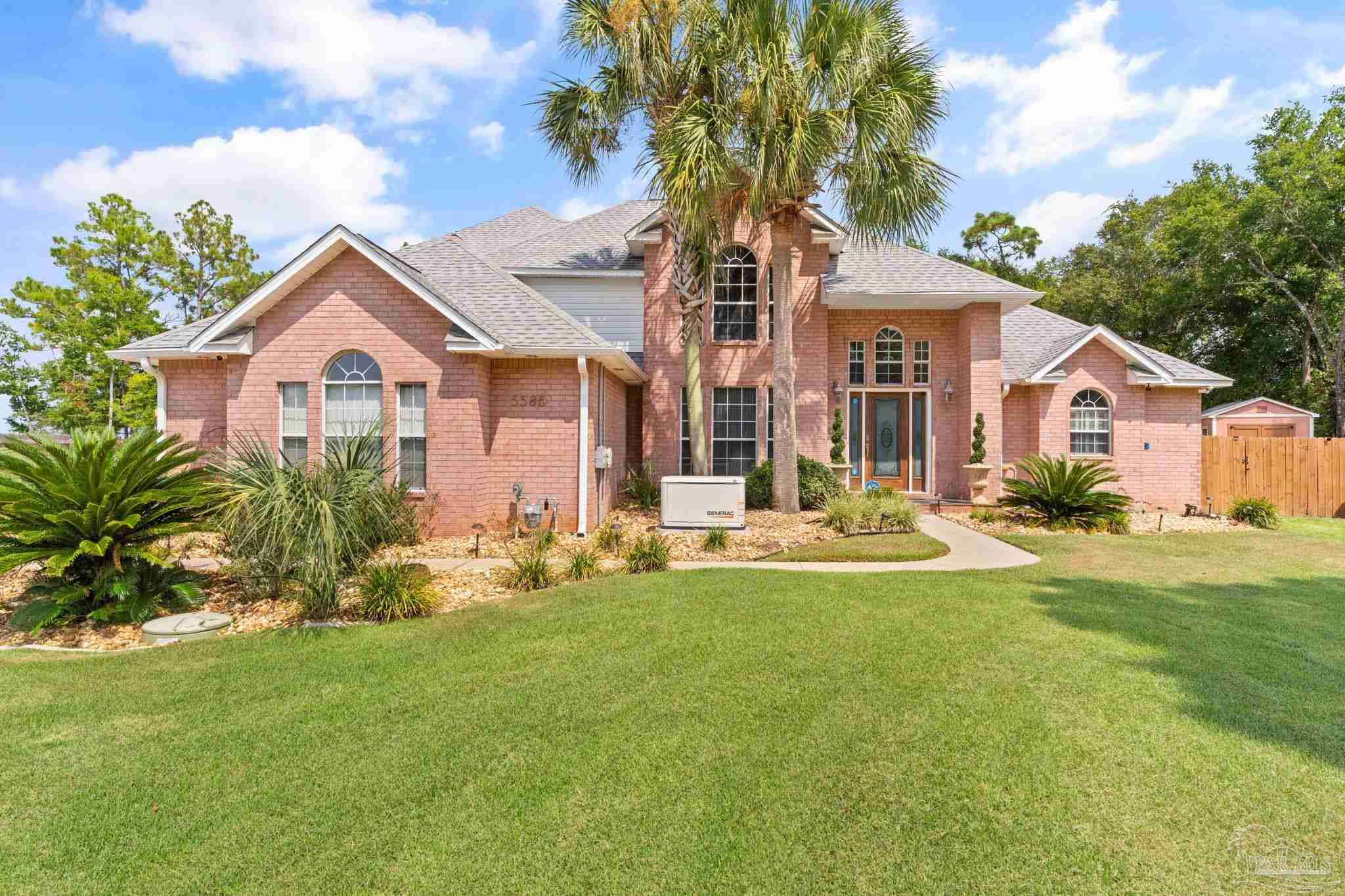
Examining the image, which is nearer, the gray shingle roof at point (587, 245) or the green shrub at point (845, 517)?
the green shrub at point (845, 517)

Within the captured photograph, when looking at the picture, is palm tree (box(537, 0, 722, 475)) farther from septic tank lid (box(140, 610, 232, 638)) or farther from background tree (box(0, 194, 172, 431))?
background tree (box(0, 194, 172, 431))

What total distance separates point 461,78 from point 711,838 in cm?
1335

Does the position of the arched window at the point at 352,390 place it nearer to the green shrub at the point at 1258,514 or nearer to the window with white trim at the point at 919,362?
the window with white trim at the point at 919,362

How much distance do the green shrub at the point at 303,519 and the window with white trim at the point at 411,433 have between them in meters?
2.95

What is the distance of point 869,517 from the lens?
11.6 meters

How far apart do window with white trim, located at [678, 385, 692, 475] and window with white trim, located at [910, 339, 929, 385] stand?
234 inches

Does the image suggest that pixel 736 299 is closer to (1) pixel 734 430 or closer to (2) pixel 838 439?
(1) pixel 734 430

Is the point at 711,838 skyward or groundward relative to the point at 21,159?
groundward

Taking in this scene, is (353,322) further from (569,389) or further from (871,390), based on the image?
(871,390)

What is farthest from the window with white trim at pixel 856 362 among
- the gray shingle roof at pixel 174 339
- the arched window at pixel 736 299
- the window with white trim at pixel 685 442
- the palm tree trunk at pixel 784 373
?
the gray shingle roof at pixel 174 339

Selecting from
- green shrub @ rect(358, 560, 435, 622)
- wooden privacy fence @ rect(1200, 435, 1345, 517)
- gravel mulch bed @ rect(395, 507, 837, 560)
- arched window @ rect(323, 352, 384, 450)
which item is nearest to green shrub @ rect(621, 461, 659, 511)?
gravel mulch bed @ rect(395, 507, 837, 560)

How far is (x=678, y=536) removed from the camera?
11.0 m

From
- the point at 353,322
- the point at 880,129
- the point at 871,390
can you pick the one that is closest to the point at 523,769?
the point at 353,322

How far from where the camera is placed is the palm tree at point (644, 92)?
1211cm
